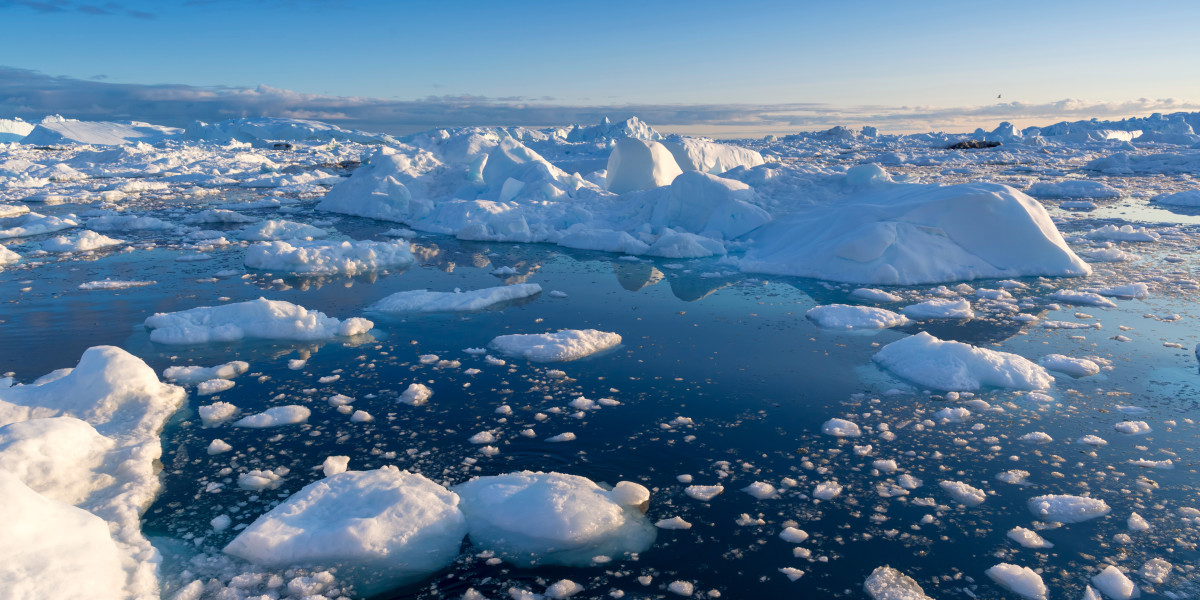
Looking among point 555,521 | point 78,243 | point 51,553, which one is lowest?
point 78,243

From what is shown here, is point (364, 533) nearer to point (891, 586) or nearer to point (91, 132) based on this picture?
point (891, 586)

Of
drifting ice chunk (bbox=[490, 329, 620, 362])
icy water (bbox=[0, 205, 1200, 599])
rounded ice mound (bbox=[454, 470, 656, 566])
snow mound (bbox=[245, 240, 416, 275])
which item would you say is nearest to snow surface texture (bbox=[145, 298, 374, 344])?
icy water (bbox=[0, 205, 1200, 599])

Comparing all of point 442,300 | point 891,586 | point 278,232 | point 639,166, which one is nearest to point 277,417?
point 442,300

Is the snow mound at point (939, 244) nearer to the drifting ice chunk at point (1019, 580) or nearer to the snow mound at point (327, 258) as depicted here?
the snow mound at point (327, 258)

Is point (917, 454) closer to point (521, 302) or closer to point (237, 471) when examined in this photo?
point (237, 471)

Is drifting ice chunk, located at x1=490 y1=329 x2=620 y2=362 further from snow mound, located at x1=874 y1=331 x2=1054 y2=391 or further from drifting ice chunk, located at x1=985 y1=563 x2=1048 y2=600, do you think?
drifting ice chunk, located at x1=985 y1=563 x2=1048 y2=600

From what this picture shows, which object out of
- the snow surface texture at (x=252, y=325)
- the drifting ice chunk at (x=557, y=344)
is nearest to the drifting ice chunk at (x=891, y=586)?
the drifting ice chunk at (x=557, y=344)
